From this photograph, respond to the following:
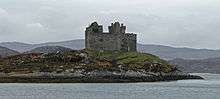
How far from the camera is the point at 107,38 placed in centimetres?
16475

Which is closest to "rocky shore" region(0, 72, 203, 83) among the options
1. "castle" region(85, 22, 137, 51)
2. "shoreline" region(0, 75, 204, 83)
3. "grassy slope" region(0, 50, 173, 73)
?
"shoreline" region(0, 75, 204, 83)

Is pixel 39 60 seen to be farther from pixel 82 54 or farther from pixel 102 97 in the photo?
pixel 102 97

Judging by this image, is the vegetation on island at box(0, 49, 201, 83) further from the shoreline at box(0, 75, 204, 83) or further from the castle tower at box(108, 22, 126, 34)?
the castle tower at box(108, 22, 126, 34)

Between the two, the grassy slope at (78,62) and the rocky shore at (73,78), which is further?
the grassy slope at (78,62)

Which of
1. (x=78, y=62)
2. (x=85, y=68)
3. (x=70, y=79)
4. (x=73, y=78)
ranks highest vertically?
(x=78, y=62)

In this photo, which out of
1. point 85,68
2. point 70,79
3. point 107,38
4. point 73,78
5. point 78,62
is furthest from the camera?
point 107,38

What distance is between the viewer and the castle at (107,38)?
164500 mm

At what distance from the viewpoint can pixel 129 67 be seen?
144 metres

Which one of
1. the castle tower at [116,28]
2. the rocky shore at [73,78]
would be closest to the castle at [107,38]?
the castle tower at [116,28]

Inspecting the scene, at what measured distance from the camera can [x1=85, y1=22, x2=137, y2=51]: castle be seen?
164 meters

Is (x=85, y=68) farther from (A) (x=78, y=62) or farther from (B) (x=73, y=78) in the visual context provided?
(A) (x=78, y=62)

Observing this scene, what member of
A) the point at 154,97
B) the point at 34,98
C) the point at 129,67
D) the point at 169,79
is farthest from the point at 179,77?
the point at 34,98

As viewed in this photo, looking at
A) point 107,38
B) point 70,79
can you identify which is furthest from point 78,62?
point 107,38

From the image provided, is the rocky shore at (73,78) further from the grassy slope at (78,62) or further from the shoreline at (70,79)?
the grassy slope at (78,62)
